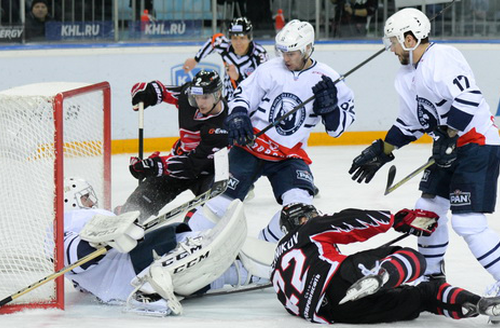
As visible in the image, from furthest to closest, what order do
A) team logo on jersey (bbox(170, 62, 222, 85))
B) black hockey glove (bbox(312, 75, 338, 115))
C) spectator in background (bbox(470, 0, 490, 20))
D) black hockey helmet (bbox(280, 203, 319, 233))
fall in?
spectator in background (bbox(470, 0, 490, 20))
team logo on jersey (bbox(170, 62, 222, 85))
black hockey glove (bbox(312, 75, 338, 115))
black hockey helmet (bbox(280, 203, 319, 233))

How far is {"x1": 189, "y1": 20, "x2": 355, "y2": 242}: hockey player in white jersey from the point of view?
151 inches

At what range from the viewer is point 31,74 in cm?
671

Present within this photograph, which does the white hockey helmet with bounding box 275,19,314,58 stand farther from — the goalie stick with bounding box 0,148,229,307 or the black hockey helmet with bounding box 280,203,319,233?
the black hockey helmet with bounding box 280,203,319,233

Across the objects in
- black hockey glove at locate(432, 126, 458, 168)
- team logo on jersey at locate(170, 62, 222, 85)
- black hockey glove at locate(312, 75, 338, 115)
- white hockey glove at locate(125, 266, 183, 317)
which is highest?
black hockey glove at locate(312, 75, 338, 115)

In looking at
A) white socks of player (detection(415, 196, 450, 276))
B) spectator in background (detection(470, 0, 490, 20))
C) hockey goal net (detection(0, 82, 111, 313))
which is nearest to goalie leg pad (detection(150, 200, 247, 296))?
hockey goal net (detection(0, 82, 111, 313))

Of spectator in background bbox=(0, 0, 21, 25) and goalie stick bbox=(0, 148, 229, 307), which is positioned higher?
spectator in background bbox=(0, 0, 21, 25)

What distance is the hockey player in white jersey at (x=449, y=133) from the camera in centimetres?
320

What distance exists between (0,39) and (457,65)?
431 cm

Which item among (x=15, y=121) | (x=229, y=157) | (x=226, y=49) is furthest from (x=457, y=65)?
(x=226, y=49)

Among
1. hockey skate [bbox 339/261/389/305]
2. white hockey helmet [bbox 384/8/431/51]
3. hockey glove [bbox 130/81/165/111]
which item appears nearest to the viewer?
hockey skate [bbox 339/261/389/305]

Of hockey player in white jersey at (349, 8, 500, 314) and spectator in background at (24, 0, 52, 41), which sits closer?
hockey player in white jersey at (349, 8, 500, 314)

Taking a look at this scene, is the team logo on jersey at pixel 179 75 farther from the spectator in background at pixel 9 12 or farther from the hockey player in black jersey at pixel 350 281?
the hockey player in black jersey at pixel 350 281

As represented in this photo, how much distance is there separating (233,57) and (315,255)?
11.7 ft

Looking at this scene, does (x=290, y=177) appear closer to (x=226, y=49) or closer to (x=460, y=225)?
(x=460, y=225)
